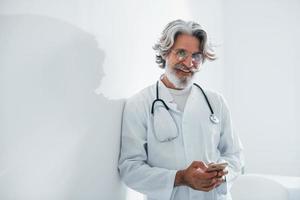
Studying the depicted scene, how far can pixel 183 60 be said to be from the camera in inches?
59.1

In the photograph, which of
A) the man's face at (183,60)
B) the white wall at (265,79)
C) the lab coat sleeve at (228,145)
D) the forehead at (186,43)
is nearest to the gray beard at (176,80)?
the man's face at (183,60)

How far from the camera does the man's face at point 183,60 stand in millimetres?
1503

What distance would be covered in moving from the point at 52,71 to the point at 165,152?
64 cm

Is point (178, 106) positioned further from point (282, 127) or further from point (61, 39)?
point (282, 127)

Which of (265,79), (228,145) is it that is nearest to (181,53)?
(228,145)

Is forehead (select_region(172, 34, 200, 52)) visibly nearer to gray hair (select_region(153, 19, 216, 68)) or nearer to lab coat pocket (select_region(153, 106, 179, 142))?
gray hair (select_region(153, 19, 216, 68))

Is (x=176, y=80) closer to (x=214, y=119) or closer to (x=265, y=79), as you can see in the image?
(x=214, y=119)

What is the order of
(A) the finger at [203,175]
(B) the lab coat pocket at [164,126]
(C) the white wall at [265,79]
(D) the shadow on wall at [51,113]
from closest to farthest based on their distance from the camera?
(D) the shadow on wall at [51,113]
(A) the finger at [203,175]
(B) the lab coat pocket at [164,126]
(C) the white wall at [265,79]

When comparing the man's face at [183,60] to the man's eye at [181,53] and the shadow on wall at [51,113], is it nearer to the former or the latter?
the man's eye at [181,53]

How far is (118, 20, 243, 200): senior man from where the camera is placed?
1.39 m

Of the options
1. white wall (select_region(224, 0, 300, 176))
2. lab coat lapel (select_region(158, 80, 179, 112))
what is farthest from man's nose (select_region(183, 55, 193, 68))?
white wall (select_region(224, 0, 300, 176))

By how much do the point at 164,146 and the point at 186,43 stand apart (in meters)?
0.43

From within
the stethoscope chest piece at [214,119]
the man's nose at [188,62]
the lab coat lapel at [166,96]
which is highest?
the man's nose at [188,62]

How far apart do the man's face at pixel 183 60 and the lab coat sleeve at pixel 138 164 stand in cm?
20
